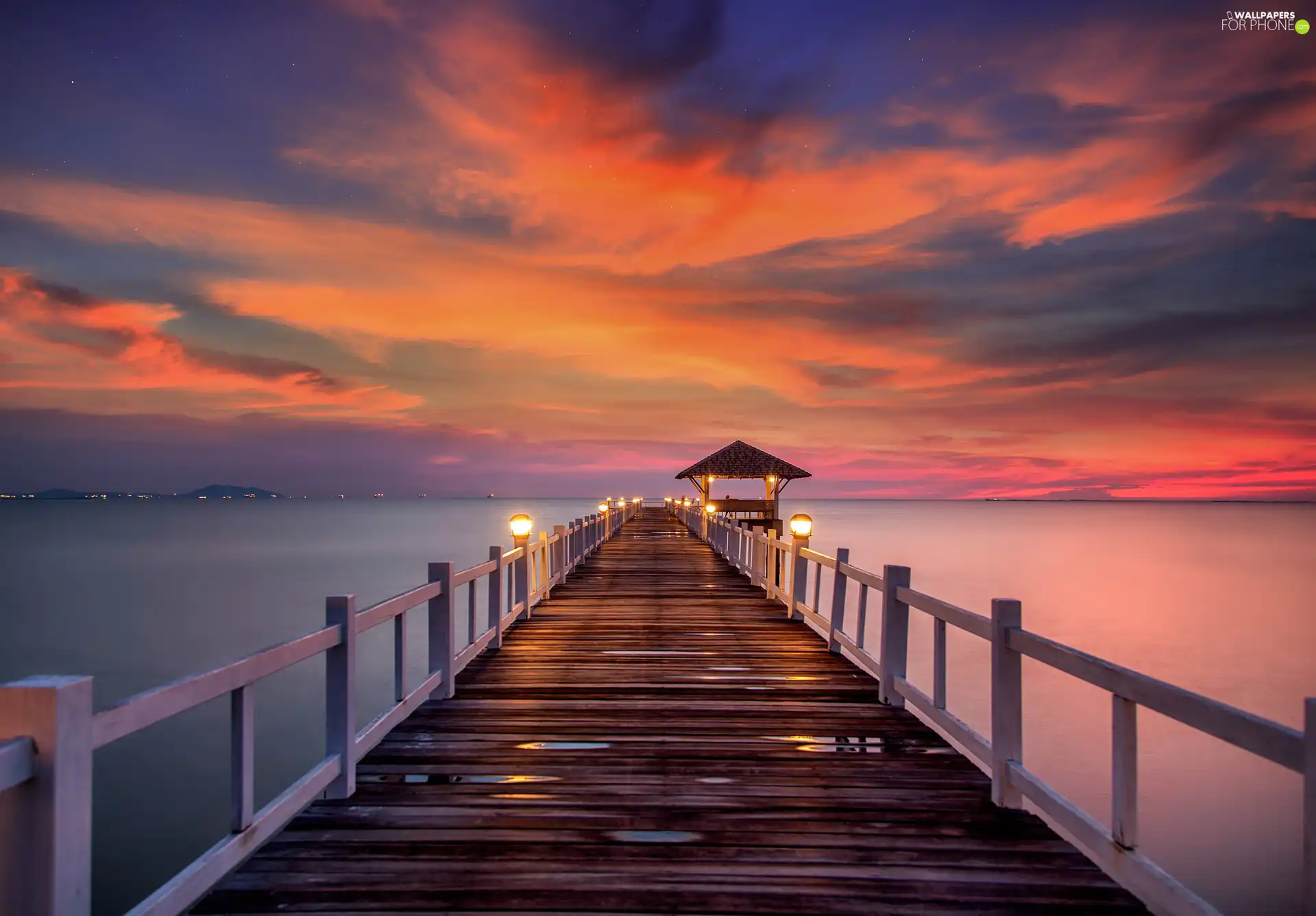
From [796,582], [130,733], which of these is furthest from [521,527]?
[130,733]

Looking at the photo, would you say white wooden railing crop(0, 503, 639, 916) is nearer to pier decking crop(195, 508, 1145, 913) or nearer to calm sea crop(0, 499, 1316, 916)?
pier decking crop(195, 508, 1145, 913)

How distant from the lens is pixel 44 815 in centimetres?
245

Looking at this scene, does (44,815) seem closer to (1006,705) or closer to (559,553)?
(1006,705)

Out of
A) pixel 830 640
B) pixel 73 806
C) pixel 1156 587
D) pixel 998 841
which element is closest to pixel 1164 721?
pixel 830 640

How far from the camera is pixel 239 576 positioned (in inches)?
1759

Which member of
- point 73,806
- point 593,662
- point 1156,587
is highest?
point 73,806

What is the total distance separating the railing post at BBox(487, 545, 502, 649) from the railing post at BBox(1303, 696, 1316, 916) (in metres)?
7.08

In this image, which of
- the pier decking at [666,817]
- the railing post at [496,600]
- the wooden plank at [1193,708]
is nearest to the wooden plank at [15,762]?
the pier decking at [666,817]

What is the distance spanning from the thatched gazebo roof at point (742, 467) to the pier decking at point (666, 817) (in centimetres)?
2666

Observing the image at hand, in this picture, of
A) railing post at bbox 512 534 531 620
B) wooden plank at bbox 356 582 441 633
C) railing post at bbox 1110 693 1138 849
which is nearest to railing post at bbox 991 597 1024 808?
railing post at bbox 1110 693 1138 849

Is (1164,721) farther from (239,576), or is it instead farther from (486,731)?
(239,576)

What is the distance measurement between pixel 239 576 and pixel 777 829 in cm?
4777

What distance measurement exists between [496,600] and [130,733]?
18.1 ft

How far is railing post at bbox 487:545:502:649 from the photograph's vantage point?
339 inches
